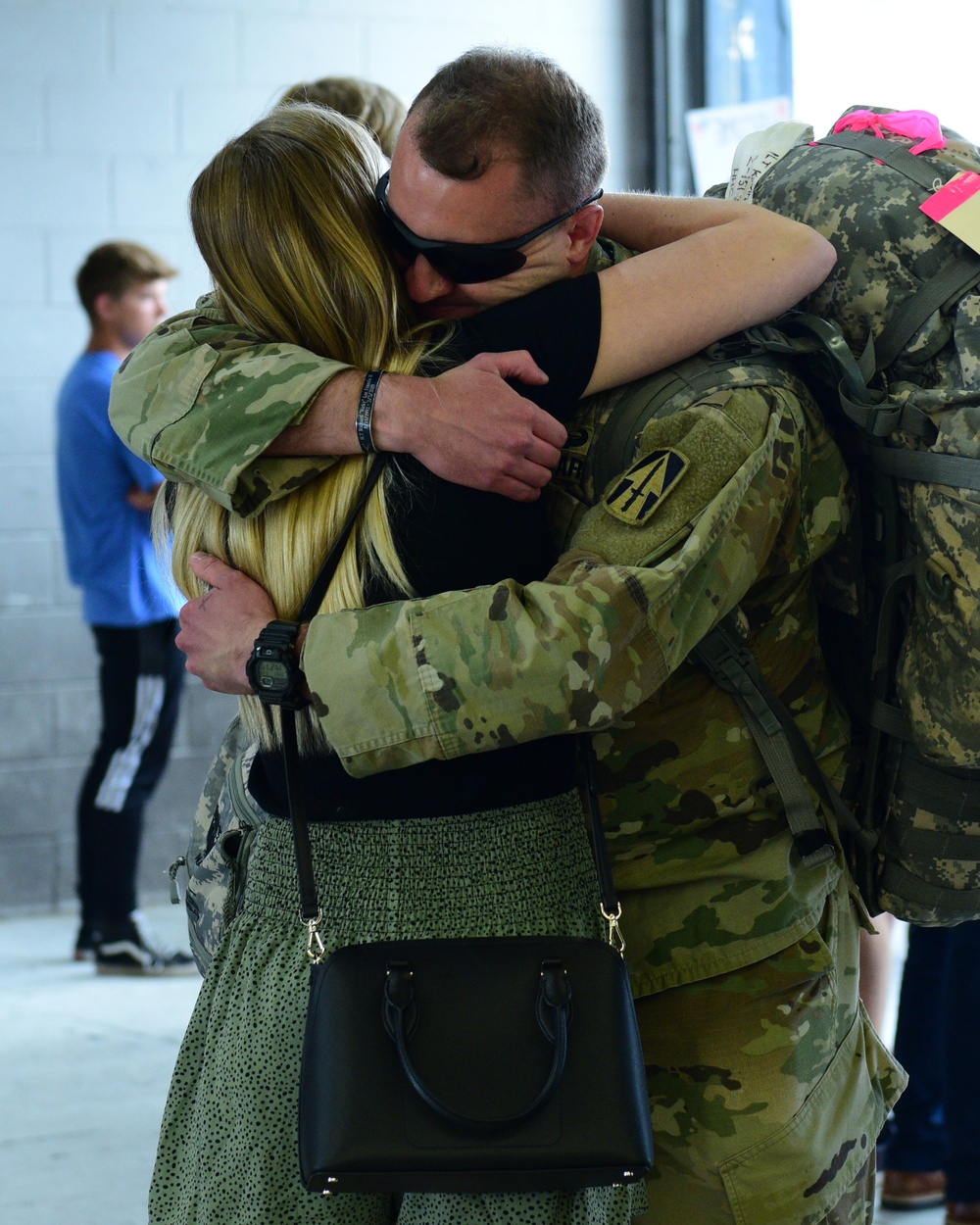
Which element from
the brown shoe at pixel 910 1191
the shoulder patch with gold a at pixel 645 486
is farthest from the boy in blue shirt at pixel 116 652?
the shoulder patch with gold a at pixel 645 486

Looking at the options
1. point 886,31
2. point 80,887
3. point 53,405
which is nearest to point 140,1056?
point 80,887

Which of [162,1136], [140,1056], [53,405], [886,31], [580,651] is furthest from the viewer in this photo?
[53,405]

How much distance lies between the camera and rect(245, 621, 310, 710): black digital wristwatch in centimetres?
101

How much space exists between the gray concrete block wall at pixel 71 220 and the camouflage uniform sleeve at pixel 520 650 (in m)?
3.16

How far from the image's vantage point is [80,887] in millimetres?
3576

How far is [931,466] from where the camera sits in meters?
1.12

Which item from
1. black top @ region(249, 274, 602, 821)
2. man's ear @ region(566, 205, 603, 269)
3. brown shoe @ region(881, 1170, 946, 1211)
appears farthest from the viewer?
brown shoe @ region(881, 1170, 946, 1211)

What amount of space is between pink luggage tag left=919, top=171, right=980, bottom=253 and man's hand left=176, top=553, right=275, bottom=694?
2.21 feet

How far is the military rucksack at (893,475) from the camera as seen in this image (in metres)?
1.13

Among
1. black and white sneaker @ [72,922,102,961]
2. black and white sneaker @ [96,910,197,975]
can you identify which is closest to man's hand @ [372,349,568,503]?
black and white sneaker @ [96,910,197,975]

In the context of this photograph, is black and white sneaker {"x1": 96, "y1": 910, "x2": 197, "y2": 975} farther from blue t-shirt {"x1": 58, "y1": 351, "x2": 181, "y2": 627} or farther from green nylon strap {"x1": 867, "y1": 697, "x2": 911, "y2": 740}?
green nylon strap {"x1": 867, "y1": 697, "x2": 911, "y2": 740}

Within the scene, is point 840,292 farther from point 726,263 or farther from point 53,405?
point 53,405

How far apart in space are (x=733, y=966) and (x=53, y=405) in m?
3.35

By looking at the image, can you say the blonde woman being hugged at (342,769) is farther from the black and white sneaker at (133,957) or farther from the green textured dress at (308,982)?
the black and white sneaker at (133,957)
